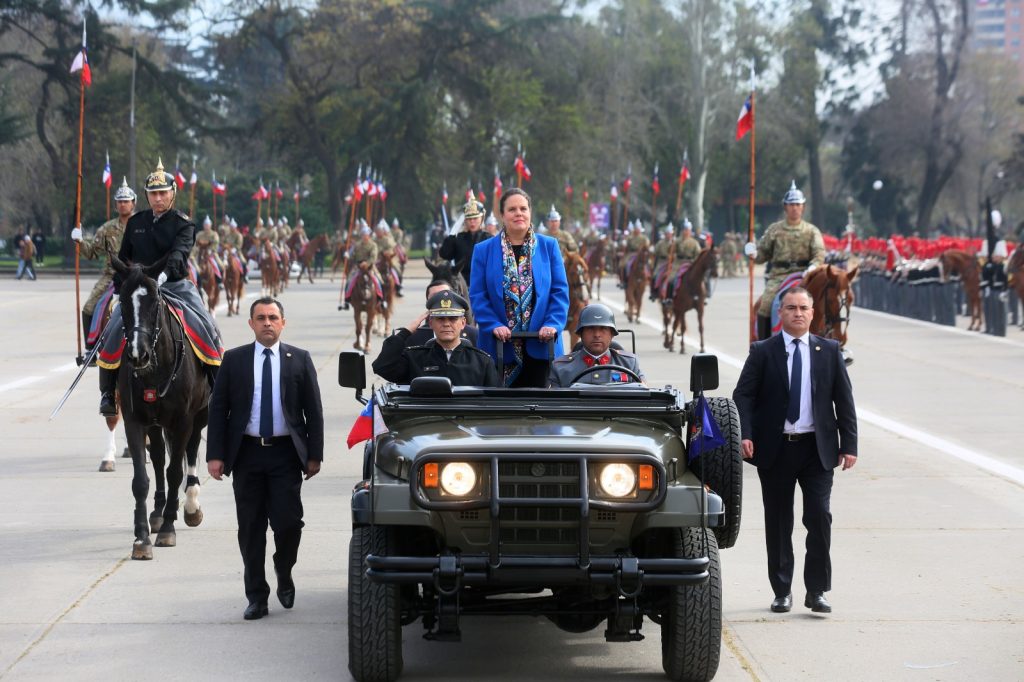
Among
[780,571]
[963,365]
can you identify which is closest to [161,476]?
[780,571]

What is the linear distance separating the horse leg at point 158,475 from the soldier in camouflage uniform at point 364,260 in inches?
649

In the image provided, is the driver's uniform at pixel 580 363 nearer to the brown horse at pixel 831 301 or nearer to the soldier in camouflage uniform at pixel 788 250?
the brown horse at pixel 831 301

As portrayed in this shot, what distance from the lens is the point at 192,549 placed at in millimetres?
10344

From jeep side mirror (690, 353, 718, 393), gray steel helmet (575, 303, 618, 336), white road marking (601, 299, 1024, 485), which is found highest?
gray steel helmet (575, 303, 618, 336)

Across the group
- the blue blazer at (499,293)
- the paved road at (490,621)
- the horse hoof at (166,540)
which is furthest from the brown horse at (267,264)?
the blue blazer at (499,293)

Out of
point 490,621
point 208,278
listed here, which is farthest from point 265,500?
point 208,278

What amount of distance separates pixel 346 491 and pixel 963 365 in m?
14.8

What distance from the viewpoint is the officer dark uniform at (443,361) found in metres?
8.82

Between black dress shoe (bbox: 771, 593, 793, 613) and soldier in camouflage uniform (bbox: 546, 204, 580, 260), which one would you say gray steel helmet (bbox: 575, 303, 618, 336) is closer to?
black dress shoe (bbox: 771, 593, 793, 613)

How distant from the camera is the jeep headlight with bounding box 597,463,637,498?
676 centimetres

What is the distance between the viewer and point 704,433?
7.18 meters

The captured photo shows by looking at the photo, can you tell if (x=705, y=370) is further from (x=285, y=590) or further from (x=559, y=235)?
(x=559, y=235)

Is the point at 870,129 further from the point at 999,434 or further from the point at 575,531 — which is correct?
the point at 575,531

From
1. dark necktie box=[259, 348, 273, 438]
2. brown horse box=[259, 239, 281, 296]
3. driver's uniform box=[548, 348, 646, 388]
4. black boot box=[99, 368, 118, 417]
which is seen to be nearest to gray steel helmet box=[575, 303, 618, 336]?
driver's uniform box=[548, 348, 646, 388]
